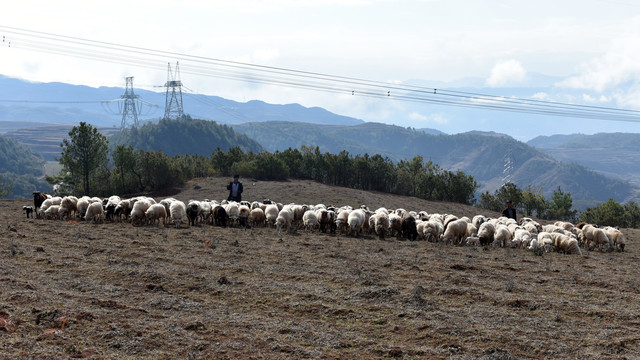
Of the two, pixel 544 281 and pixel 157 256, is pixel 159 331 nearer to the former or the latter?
pixel 157 256

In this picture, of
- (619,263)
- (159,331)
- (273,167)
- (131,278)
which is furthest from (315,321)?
(273,167)

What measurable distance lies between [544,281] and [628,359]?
6324 mm

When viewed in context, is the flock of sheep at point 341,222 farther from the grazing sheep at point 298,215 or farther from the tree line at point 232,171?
the tree line at point 232,171

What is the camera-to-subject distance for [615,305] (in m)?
11.9

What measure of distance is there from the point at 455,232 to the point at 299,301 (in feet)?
44.3

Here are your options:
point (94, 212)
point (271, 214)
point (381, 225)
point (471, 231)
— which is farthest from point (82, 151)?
point (471, 231)

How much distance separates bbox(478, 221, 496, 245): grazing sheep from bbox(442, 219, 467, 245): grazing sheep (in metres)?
0.86

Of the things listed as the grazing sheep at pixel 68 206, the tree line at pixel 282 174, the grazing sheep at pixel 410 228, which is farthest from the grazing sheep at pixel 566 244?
the tree line at pixel 282 174

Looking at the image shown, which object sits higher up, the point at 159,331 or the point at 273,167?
the point at 273,167

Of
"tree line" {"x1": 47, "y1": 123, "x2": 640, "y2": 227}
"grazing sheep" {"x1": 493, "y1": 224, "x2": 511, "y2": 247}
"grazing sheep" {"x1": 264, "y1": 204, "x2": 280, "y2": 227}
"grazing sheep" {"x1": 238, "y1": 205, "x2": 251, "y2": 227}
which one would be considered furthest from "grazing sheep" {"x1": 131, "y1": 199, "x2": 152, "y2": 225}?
"tree line" {"x1": 47, "y1": 123, "x2": 640, "y2": 227}

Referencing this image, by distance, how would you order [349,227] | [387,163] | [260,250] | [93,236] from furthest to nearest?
[387,163], [349,227], [93,236], [260,250]

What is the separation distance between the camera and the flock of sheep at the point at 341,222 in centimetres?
2272

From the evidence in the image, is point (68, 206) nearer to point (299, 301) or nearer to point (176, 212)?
point (176, 212)

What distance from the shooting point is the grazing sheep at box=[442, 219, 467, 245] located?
22.8m
